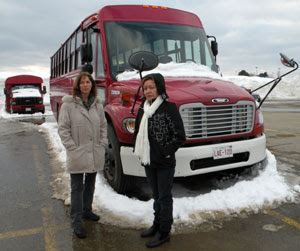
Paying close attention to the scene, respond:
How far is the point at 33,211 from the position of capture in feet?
12.8

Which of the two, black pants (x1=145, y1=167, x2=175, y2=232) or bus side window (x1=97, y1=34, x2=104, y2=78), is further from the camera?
bus side window (x1=97, y1=34, x2=104, y2=78)

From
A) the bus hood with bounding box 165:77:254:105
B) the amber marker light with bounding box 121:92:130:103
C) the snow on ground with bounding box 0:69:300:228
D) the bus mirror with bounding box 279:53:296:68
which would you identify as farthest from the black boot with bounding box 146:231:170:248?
the bus mirror with bounding box 279:53:296:68

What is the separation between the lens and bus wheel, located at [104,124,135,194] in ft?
13.2

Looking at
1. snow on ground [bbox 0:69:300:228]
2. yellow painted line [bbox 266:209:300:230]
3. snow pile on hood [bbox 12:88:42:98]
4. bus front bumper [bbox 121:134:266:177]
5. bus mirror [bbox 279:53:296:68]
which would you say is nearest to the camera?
yellow painted line [bbox 266:209:300:230]

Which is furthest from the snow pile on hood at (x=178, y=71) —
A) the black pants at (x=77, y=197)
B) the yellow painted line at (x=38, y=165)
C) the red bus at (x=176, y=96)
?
the yellow painted line at (x=38, y=165)

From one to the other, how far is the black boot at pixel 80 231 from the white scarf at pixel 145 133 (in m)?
1.00

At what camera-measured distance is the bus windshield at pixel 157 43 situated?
4836mm

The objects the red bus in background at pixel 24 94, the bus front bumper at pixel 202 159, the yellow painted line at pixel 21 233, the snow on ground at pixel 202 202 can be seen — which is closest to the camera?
the yellow painted line at pixel 21 233

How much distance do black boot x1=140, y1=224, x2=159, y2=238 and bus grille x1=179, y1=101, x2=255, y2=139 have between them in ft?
3.87

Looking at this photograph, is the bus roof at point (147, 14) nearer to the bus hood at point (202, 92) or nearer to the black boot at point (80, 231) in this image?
the bus hood at point (202, 92)

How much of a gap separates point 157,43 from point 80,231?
3.27 meters

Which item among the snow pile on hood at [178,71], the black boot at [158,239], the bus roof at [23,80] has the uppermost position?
the bus roof at [23,80]

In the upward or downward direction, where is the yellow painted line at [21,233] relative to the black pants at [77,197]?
downward

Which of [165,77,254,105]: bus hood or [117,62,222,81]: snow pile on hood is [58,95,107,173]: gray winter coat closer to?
[165,77,254,105]: bus hood
